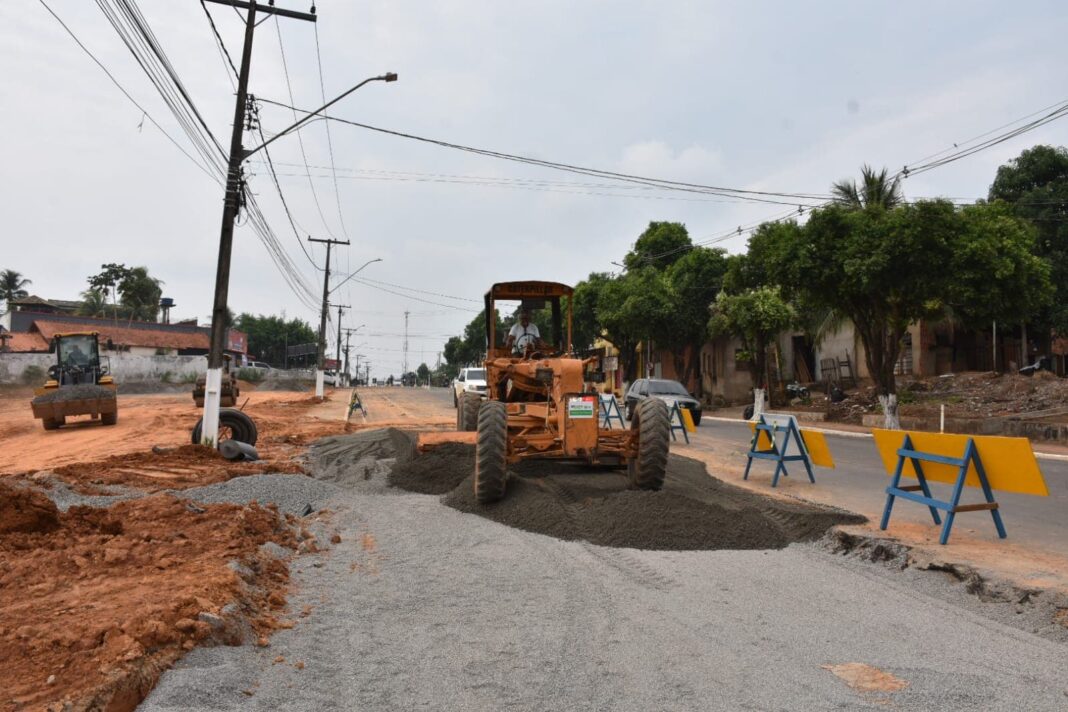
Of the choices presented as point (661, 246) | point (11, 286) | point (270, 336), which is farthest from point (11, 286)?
point (661, 246)

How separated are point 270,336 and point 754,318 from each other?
8671 centimetres

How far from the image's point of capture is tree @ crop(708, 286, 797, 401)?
3309 cm

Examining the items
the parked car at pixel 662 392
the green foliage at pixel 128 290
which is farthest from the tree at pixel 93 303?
the parked car at pixel 662 392

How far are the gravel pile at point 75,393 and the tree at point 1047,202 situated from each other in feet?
103

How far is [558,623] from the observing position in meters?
5.00

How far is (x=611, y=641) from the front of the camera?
4.66 metres

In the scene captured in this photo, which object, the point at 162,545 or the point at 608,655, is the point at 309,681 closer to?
the point at 608,655

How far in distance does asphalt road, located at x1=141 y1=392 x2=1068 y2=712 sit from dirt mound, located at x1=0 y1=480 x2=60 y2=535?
7.62 feet

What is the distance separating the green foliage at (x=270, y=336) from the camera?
107m

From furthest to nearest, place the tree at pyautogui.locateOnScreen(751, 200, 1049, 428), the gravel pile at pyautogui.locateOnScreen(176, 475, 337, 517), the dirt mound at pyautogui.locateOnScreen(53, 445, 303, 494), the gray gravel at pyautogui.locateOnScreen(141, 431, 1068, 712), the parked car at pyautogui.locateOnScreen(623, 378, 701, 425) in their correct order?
the parked car at pyautogui.locateOnScreen(623, 378, 701, 425), the tree at pyautogui.locateOnScreen(751, 200, 1049, 428), the dirt mound at pyautogui.locateOnScreen(53, 445, 303, 494), the gravel pile at pyautogui.locateOnScreen(176, 475, 337, 517), the gray gravel at pyautogui.locateOnScreen(141, 431, 1068, 712)

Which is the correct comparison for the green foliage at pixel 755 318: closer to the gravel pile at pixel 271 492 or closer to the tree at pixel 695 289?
the tree at pixel 695 289

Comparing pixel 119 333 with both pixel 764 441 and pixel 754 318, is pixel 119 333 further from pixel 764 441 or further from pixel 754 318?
pixel 764 441

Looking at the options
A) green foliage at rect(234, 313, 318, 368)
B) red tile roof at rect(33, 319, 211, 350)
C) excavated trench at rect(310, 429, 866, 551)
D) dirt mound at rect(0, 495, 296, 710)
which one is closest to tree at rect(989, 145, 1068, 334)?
excavated trench at rect(310, 429, 866, 551)

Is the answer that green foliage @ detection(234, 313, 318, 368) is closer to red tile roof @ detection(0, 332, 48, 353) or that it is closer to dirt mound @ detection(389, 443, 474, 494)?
red tile roof @ detection(0, 332, 48, 353)
